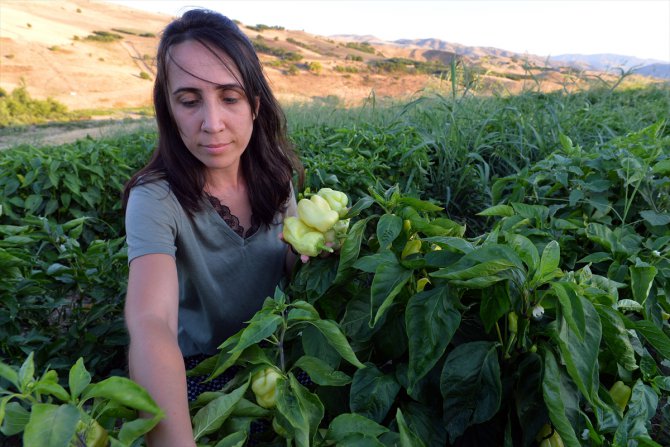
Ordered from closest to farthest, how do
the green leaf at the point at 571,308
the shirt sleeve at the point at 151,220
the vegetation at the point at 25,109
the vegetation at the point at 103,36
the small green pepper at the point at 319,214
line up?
1. the green leaf at the point at 571,308
2. the small green pepper at the point at 319,214
3. the shirt sleeve at the point at 151,220
4. the vegetation at the point at 25,109
5. the vegetation at the point at 103,36

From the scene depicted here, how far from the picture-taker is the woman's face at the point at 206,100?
1.33 m

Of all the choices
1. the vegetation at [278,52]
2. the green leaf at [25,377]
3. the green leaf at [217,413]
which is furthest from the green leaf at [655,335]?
the vegetation at [278,52]

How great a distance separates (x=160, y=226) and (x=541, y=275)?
0.99 meters

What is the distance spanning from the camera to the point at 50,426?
0.49 meters

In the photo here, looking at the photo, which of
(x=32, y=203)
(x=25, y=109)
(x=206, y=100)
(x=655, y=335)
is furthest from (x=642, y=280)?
A: (x=25, y=109)

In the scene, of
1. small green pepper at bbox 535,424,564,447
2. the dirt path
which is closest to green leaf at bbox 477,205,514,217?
small green pepper at bbox 535,424,564,447

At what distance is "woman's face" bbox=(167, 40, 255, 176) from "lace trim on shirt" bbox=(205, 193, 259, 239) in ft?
0.57

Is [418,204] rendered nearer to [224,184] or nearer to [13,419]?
[13,419]

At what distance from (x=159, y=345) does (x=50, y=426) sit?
1.41 ft

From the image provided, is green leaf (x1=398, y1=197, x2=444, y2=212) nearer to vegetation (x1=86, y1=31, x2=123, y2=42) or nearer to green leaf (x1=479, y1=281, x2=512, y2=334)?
green leaf (x1=479, y1=281, x2=512, y2=334)

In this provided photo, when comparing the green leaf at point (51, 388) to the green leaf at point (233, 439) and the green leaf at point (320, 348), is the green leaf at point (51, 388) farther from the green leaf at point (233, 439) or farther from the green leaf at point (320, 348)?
the green leaf at point (320, 348)

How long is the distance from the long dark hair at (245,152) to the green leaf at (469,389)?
Answer: 1014mm

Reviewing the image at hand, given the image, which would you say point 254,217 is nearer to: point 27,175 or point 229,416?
point 229,416

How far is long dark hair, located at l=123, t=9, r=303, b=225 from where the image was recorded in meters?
1.43
